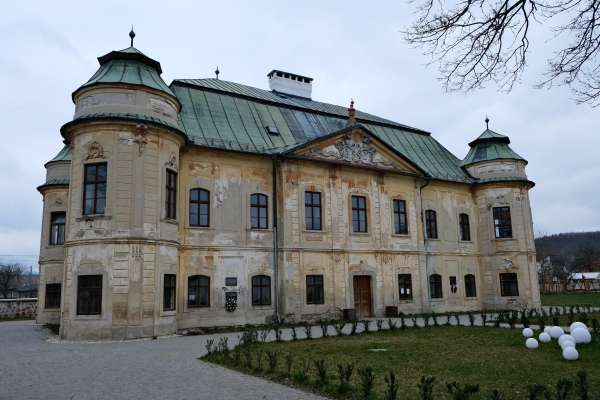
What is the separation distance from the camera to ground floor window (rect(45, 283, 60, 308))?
2452 centimetres

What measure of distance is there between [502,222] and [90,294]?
887 inches

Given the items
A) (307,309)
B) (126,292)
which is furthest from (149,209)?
(307,309)

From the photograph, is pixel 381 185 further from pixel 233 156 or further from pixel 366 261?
pixel 233 156

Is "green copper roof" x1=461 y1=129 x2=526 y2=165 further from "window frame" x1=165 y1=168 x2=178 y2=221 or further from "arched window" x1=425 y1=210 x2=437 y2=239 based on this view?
"window frame" x1=165 y1=168 x2=178 y2=221

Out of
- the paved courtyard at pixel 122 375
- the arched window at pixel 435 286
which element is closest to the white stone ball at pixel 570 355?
the paved courtyard at pixel 122 375

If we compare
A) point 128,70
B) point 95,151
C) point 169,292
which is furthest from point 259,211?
point 128,70

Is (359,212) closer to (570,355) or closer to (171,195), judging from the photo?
(171,195)

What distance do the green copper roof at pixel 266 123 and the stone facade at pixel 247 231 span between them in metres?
0.83

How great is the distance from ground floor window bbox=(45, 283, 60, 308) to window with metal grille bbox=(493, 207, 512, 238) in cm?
2388

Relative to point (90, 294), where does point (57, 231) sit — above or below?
above

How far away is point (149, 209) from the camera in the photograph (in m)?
17.8

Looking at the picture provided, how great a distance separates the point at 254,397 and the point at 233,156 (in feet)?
48.8

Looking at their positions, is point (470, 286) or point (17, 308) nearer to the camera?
point (470, 286)

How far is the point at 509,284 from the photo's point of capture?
1116 inches
